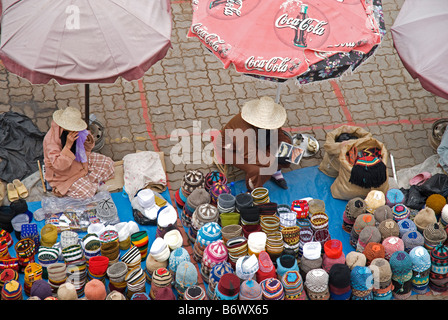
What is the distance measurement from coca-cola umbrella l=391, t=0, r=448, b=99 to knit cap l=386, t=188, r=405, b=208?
128 centimetres

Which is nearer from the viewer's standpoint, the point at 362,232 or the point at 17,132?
the point at 362,232

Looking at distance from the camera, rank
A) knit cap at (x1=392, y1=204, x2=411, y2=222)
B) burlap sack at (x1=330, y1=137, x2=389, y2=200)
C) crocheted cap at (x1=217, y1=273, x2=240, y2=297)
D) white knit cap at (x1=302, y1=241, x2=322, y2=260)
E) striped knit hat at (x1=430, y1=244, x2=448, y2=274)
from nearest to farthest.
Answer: crocheted cap at (x1=217, y1=273, x2=240, y2=297)
white knit cap at (x1=302, y1=241, x2=322, y2=260)
striped knit hat at (x1=430, y1=244, x2=448, y2=274)
knit cap at (x1=392, y1=204, x2=411, y2=222)
burlap sack at (x1=330, y1=137, x2=389, y2=200)

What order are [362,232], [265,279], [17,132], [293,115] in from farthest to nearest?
1. [293,115]
2. [17,132]
3. [362,232]
4. [265,279]

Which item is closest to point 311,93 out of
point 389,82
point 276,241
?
point 389,82

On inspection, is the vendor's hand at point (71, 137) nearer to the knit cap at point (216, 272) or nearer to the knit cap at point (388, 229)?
the knit cap at point (216, 272)

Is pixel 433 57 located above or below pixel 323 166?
above

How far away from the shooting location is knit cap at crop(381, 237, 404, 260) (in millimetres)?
7172

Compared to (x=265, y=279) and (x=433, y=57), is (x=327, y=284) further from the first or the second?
(x=433, y=57)

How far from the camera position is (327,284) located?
6.90 m

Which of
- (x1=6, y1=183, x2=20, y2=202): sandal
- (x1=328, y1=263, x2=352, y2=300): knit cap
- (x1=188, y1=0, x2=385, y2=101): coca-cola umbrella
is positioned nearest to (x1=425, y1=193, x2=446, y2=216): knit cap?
(x1=328, y1=263, x2=352, y2=300): knit cap

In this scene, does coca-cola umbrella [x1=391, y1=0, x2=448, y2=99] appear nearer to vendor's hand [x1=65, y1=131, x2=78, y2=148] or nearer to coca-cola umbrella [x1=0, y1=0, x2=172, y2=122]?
coca-cola umbrella [x1=0, y1=0, x2=172, y2=122]

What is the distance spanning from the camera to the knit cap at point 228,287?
6582 mm

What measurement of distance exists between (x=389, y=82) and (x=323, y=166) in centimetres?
211

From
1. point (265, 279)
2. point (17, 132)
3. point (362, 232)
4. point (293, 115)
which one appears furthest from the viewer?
point (293, 115)
